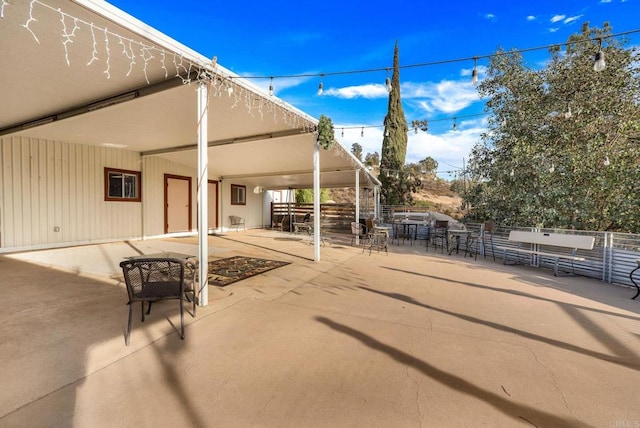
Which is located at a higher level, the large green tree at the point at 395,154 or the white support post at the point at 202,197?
the large green tree at the point at 395,154

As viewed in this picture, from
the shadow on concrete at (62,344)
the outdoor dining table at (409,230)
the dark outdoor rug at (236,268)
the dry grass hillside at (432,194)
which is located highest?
the dry grass hillside at (432,194)

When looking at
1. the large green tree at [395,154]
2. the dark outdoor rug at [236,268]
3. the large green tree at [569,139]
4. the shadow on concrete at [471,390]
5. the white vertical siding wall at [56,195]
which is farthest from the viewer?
the large green tree at [395,154]

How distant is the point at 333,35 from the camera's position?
7.60 m

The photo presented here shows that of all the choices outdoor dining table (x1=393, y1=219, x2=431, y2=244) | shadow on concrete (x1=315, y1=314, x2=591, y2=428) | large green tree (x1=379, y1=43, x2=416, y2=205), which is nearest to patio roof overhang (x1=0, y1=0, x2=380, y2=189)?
shadow on concrete (x1=315, y1=314, x2=591, y2=428)

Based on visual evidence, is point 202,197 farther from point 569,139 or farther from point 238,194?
point 238,194

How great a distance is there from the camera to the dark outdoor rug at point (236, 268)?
15.0ft

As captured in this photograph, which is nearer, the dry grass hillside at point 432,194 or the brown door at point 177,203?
the brown door at point 177,203

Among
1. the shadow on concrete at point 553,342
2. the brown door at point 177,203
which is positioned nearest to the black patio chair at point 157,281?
the shadow on concrete at point 553,342

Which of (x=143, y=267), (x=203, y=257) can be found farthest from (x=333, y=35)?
(x=143, y=267)

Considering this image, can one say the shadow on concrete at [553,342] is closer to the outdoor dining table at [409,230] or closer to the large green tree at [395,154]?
the outdoor dining table at [409,230]

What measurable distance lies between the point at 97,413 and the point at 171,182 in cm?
971

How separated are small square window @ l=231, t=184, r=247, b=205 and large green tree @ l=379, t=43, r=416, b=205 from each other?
8535mm

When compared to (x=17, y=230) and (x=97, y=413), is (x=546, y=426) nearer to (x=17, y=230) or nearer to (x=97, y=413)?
(x=97, y=413)

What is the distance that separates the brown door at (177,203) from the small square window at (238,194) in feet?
7.76
